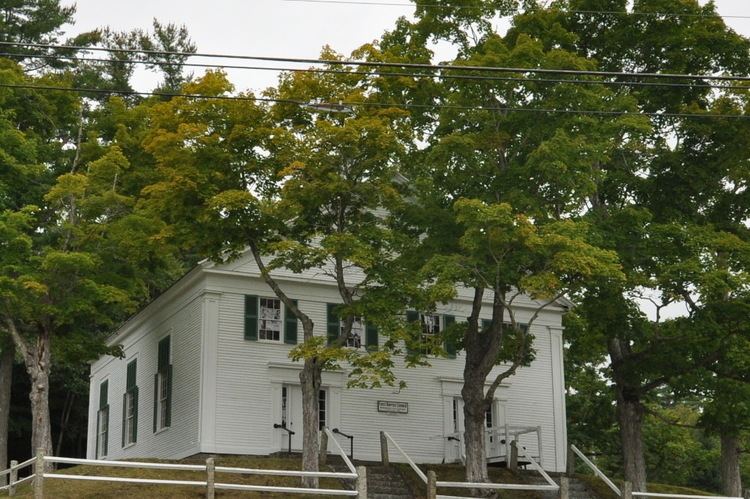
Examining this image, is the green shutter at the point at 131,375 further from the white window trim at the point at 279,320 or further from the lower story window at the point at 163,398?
the white window trim at the point at 279,320

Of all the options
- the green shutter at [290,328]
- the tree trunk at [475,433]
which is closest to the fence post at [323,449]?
the green shutter at [290,328]

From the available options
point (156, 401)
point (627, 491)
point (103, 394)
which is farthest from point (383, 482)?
point (103, 394)

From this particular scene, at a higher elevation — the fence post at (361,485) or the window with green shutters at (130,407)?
the window with green shutters at (130,407)

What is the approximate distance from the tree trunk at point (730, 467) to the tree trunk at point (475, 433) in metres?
12.8

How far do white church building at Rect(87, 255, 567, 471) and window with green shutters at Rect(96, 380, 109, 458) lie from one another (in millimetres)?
2508

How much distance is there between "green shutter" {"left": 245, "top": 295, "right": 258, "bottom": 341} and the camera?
1222 inches

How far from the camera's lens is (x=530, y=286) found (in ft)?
84.0

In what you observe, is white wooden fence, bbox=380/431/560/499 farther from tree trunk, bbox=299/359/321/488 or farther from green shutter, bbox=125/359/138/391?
green shutter, bbox=125/359/138/391

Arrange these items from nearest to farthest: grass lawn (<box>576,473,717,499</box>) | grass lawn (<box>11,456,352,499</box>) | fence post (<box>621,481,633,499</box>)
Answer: grass lawn (<box>11,456,352,499</box>)
fence post (<box>621,481,633,499</box>)
grass lawn (<box>576,473,717,499</box>)

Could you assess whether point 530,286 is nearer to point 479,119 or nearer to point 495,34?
point 479,119

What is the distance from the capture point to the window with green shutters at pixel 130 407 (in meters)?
34.9

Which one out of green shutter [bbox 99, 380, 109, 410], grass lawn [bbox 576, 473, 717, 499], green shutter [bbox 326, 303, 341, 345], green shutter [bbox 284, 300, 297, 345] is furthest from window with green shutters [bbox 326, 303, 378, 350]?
green shutter [bbox 99, 380, 109, 410]

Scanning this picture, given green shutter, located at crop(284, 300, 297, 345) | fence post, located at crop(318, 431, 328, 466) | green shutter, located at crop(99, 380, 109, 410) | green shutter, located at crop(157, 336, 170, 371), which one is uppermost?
green shutter, located at crop(284, 300, 297, 345)

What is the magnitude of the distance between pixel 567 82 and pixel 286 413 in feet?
39.4
